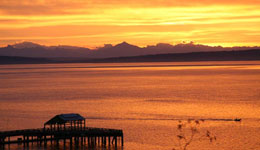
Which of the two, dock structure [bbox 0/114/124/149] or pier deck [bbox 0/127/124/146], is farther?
dock structure [bbox 0/114/124/149]

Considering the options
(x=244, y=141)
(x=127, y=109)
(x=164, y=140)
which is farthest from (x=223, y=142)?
(x=127, y=109)

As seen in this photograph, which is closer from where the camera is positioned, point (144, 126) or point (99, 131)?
Result: point (99, 131)

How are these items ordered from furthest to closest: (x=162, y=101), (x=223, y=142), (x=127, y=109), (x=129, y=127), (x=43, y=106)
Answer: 1. (x=162, y=101)
2. (x=43, y=106)
3. (x=127, y=109)
4. (x=129, y=127)
5. (x=223, y=142)

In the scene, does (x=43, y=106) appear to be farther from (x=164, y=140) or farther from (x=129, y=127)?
(x=164, y=140)

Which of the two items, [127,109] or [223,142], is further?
[127,109]

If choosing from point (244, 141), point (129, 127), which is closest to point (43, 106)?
point (129, 127)

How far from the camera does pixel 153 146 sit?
50719 mm

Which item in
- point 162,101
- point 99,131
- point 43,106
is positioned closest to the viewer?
point 99,131

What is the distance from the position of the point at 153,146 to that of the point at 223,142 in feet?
27.6

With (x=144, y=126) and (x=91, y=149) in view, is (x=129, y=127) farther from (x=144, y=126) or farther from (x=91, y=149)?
(x=91, y=149)

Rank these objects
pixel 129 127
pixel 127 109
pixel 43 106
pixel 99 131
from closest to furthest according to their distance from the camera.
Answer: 1. pixel 99 131
2. pixel 129 127
3. pixel 127 109
4. pixel 43 106

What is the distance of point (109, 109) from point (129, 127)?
20.2 meters

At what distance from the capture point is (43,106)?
290 feet

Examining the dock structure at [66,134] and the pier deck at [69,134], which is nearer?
the pier deck at [69,134]
